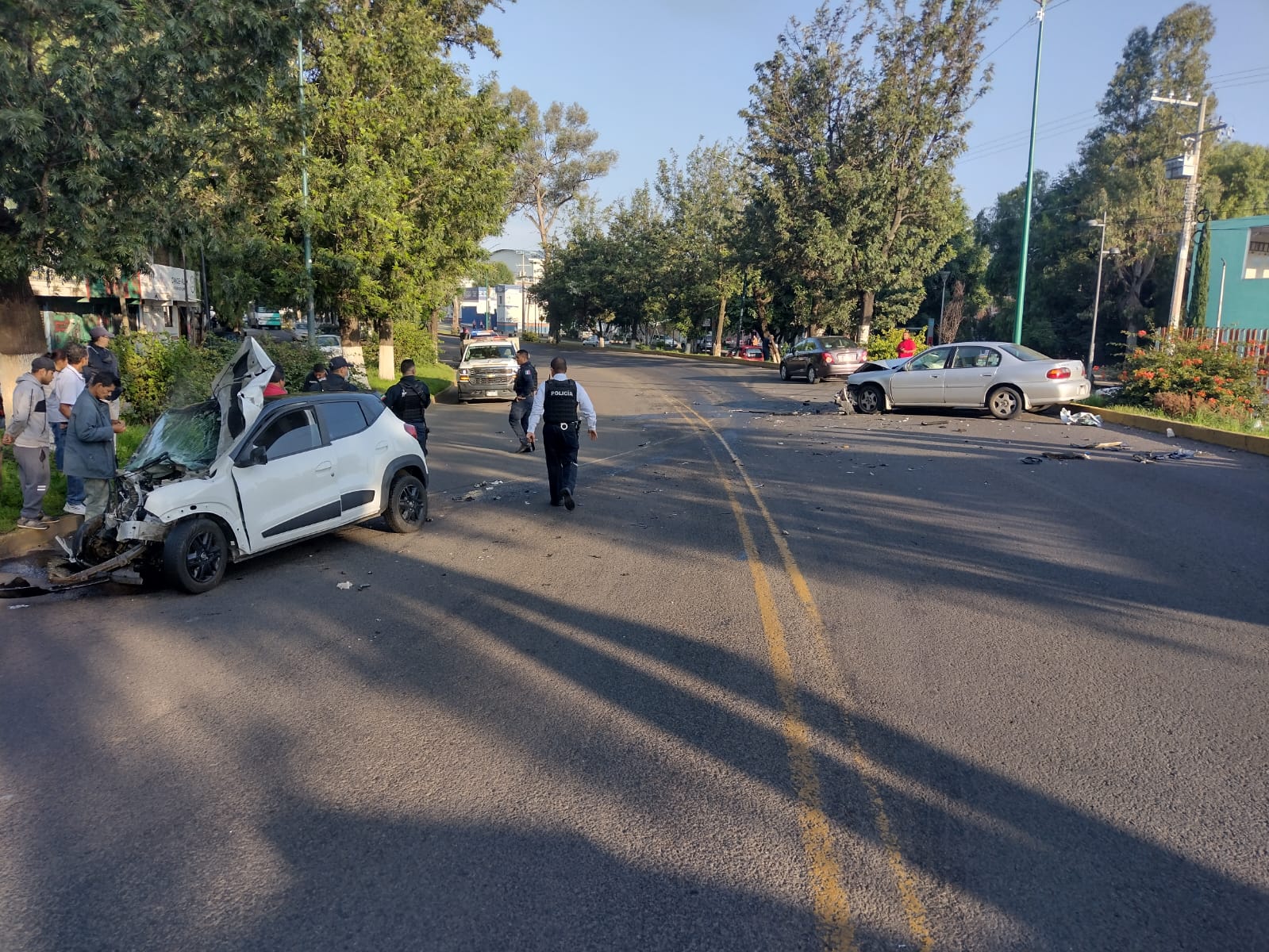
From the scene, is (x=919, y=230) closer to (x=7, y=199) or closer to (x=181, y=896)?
(x=7, y=199)

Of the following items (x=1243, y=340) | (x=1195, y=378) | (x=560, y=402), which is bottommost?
(x=560, y=402)

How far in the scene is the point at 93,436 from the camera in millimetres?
Result: 8430

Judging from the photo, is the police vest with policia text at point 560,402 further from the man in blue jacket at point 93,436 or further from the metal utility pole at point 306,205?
the metal utility pole at point 306,205

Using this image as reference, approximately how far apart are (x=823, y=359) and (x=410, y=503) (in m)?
24.5

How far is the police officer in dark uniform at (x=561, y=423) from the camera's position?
10.6 m

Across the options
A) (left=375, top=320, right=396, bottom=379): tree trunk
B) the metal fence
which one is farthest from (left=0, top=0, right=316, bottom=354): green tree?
the metal fence

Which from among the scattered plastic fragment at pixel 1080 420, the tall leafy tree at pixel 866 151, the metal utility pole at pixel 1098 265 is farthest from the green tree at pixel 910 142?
the scattered plastic fragment at pixel 1080 420

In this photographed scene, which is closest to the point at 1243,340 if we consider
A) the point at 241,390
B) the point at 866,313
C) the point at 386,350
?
the point at 866,313

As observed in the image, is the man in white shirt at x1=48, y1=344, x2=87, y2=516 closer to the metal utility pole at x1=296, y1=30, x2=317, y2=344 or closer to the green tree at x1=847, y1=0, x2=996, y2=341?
the metal utility pole at x1=296, y1=30, x2=317, y2=344

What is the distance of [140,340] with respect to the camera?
48.7 ft

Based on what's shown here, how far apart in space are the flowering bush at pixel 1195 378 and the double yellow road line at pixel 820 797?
48.2ft

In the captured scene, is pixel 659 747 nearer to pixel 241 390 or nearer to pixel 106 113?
pixel 241 390

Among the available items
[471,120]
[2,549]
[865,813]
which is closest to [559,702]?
[865,813]

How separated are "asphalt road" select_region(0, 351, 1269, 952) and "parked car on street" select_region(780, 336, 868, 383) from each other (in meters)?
23.2
